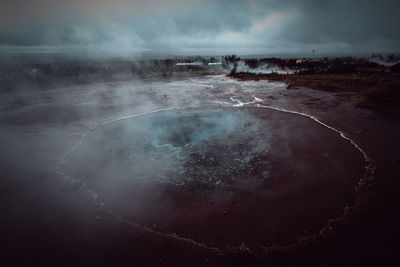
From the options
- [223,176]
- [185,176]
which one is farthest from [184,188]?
[223,176]

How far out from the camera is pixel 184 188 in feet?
16.7

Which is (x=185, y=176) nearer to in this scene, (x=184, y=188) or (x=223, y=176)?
(x=184, y=188)

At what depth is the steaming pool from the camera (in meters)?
4.02

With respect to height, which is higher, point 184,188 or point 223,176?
point 223,176

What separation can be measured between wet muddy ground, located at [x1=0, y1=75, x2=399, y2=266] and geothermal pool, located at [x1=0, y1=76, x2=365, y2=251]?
1.2 inches

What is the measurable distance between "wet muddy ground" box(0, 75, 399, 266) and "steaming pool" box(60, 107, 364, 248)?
30 mm

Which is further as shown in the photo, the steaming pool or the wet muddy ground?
the steaming pool

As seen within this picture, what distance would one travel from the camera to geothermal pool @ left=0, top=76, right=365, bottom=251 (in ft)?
13.2

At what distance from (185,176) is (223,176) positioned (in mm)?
1202

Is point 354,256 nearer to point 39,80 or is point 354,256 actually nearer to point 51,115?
point 51,115

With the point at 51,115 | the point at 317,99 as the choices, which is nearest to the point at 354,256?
the point at 317,99

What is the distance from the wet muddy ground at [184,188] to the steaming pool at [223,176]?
30 millimetres

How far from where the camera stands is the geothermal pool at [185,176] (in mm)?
4027

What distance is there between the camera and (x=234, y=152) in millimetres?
6738
